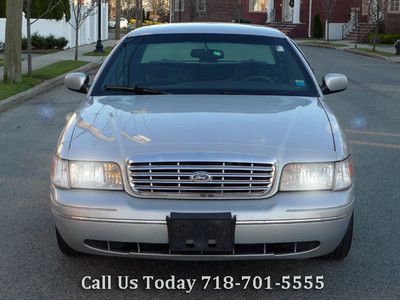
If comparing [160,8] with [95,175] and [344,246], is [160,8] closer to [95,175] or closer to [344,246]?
[344,246]

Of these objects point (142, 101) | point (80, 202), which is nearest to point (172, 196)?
point (80, 202)

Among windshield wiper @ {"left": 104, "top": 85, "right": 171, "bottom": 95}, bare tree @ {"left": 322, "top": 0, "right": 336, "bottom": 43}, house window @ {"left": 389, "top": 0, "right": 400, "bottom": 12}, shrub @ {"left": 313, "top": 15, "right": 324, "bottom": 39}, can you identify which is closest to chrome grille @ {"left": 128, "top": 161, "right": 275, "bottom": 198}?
windshield wiper @ {"left": 104, "top": 85, "right": 171, "bottom": 95}

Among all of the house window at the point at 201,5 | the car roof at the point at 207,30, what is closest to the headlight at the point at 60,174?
the car roof at the point at 207,30

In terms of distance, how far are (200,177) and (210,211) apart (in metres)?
0.20

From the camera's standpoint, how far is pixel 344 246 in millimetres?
4914

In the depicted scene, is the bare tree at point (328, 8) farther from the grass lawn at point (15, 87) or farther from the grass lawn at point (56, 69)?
the grass lawn at point (15, 87)

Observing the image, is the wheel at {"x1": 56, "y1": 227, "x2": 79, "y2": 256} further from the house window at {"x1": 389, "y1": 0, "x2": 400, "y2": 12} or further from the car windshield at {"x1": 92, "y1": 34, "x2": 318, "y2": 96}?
the house window at {"x1": 389, "y1": 0, "x2": 400, "y2": 12}

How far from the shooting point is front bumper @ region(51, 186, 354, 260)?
13.6ft

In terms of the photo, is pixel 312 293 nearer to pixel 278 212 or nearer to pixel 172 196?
pixel 278 212

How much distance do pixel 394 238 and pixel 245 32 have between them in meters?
2.11

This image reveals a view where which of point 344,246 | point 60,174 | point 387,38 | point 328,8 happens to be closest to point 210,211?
point 60,174

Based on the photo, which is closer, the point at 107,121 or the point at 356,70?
the point at 107,121

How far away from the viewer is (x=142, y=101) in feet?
17.5

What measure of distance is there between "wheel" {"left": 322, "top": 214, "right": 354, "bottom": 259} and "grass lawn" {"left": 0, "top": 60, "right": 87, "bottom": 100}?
10394mm
